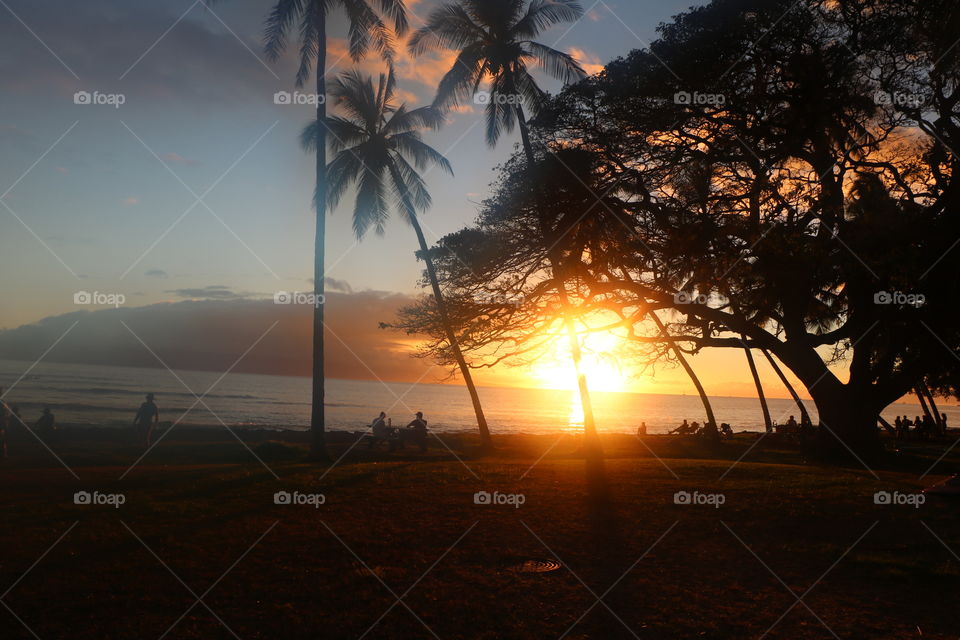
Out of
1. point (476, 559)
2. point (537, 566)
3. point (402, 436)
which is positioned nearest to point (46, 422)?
point (402, 436)

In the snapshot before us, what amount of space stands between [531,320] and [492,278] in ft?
5.48

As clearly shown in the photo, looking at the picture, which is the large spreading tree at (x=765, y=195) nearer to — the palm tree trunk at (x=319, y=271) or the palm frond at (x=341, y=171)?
the palm tree trunk at (x=319, y=271)

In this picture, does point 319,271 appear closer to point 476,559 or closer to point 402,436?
point 402,436

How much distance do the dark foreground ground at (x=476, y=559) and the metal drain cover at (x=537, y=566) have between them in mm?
37

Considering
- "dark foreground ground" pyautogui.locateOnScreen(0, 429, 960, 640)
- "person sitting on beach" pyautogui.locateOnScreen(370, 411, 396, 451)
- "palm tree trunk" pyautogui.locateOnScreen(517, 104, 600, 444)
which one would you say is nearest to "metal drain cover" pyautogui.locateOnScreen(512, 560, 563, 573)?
"dark foreground ground" pyautogui.locateOnScreen(0, 429, 960, 640)

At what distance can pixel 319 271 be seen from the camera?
17625 mm

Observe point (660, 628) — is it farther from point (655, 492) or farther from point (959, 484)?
point (959, 484)

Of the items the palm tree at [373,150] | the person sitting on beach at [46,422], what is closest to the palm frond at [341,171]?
the palm tree at [373,150]

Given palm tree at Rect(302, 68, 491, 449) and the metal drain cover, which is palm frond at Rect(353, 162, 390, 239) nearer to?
palm tree at Rect(302, 68, 491, 449)

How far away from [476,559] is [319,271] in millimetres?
12287

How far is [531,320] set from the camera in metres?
17.1

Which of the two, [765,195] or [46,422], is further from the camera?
[46,422]

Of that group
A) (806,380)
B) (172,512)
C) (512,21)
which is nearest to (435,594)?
(172,512)

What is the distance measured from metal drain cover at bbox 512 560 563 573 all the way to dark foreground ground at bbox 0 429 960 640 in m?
0.04
